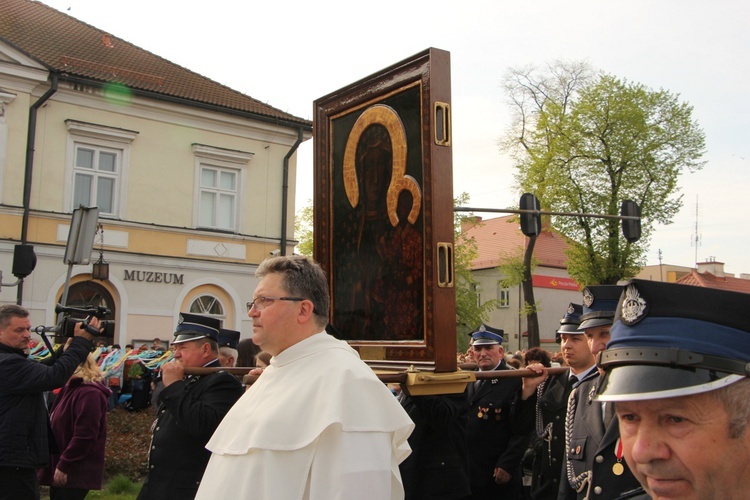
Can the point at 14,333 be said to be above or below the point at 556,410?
above

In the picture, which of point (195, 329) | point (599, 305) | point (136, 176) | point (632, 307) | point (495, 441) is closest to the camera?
point (632, 307)

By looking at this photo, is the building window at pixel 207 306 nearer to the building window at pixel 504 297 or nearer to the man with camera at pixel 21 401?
the man with camera at pixel 21 401

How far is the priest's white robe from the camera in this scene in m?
2.87

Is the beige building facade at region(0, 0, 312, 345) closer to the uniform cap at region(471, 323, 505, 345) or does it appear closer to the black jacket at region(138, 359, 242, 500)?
Answer: the uniform cap at region(471, 323, 505, 345)

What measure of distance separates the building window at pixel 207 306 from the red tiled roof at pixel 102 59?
18.5ft

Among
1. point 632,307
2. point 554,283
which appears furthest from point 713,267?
point 632,307

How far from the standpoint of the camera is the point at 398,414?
3.10 metres

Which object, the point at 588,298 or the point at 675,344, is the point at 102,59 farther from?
the point at 675,344

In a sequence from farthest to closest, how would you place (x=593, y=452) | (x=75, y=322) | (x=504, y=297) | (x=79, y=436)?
(x=504, y=297) < (x=79, y=436) < (x=75, y=322) < (x=593, y=452)

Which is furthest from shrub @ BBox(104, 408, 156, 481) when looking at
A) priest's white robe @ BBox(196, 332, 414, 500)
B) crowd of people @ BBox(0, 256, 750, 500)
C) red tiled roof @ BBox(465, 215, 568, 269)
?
red tiled roof @ BBox(465, 215, 568, 269)

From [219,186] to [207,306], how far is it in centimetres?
359

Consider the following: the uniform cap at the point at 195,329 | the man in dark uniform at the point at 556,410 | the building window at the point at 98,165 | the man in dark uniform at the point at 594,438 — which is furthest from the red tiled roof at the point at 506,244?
the man in dark uniform at the point at 594,438

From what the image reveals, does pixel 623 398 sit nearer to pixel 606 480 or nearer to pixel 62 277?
pixel 606 480

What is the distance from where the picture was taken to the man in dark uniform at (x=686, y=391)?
5.27 feet
